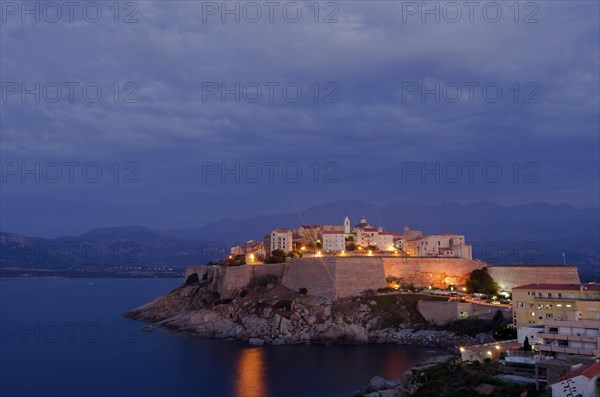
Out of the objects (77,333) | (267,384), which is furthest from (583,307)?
(77,333)

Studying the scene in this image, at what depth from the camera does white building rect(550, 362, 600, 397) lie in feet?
49.9

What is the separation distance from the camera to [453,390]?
734 inches

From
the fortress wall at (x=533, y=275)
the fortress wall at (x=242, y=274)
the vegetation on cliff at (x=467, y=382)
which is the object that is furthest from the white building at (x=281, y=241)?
the vegetation on cliff at (x=467, y=382)

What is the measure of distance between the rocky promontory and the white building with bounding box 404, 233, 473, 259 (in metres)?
9.22

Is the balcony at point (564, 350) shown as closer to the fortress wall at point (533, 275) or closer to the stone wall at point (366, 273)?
the fortress wall at point (533, 275)

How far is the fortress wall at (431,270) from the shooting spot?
42531 mm

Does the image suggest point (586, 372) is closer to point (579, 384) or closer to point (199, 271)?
point (579, 384)

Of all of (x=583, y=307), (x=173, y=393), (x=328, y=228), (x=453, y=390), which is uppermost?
(x=328, y=228)

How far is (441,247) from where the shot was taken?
46.8 metres

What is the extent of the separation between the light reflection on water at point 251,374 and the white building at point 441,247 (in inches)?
781

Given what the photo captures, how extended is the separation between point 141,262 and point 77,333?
460ft

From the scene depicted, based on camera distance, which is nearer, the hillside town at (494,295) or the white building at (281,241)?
the hillside town at (494,295)

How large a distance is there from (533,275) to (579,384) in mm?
24725

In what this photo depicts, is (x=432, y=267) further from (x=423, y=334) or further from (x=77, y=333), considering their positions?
(x=77, y=333)
